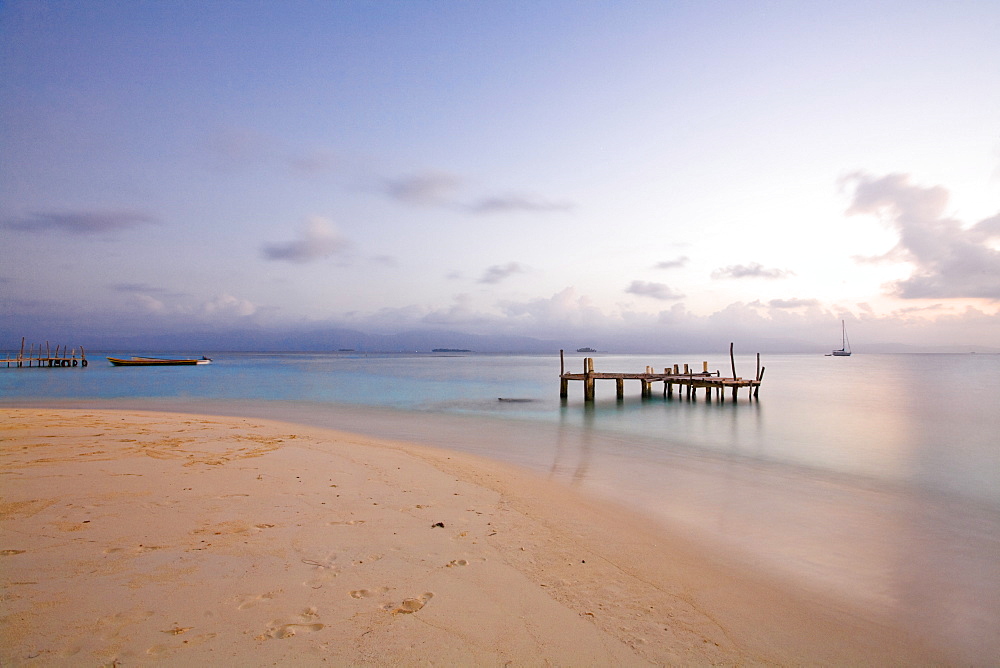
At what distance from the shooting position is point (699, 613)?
4.36 m

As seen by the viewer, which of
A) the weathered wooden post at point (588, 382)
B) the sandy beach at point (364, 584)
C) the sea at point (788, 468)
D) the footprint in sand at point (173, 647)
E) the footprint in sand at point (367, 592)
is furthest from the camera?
the weathered wooden post at point (588, 382)

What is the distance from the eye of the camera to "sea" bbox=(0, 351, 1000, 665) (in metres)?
5.62

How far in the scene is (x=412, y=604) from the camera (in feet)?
12.7

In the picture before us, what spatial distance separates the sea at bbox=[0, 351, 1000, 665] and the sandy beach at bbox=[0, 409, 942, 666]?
3.03ft

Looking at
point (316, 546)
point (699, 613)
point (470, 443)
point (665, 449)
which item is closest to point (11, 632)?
point (316, 546)

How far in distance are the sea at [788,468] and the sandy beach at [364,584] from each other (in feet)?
3.03

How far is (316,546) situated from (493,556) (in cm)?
Answer: 178

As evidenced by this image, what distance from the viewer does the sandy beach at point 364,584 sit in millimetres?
3336

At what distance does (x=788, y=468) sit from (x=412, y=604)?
11.3 meters

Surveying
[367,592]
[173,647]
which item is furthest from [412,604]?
[173,647]

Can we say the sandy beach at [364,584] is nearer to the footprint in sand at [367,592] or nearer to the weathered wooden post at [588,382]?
the footprint in sand at [367,592]

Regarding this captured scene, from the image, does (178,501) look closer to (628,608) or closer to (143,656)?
(143,656)

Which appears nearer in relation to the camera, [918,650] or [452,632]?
[452,632]

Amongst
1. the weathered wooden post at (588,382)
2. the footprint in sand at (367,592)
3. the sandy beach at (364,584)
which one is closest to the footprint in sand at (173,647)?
the sandy beach at (364,584)
